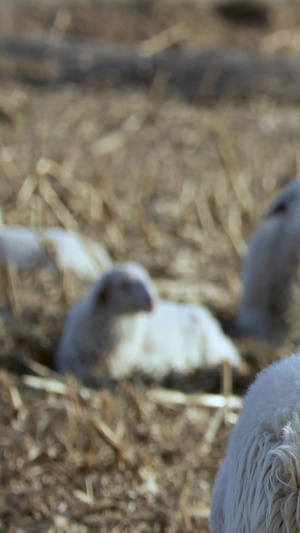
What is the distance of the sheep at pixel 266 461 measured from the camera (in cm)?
221

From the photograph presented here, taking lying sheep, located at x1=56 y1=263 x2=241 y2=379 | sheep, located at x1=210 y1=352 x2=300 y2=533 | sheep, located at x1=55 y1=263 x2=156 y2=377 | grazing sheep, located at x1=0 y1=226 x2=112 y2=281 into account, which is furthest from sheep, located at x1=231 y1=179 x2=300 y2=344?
sheep, located at x1=210 y1=352 x2=300 y2=533

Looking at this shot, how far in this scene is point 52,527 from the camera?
3.47 metres

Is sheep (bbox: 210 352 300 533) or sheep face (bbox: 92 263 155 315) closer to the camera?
sheep (bbox: 210 352 300 533)

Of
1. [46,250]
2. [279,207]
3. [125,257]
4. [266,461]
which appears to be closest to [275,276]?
[279,207]

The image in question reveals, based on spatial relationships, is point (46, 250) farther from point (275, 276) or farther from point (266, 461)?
point (266, 461)

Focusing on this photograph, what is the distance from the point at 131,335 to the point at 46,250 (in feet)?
2.51

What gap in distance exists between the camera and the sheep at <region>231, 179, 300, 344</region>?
5152mm

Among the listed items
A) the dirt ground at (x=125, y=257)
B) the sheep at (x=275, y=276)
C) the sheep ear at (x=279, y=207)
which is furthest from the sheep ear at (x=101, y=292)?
the sheep ear at (x=279, y=207)

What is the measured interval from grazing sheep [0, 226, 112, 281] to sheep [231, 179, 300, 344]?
2.90 feet

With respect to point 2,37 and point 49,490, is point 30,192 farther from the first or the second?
point 2,37

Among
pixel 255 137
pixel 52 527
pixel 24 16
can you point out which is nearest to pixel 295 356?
pixel 52 527

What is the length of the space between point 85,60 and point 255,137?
2.55 m

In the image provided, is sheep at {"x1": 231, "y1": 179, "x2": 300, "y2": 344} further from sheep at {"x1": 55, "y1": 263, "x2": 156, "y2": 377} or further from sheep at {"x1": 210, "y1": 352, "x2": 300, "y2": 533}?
sheep at {"x1": 210, "y1": 352, "x2": 300, "y2": 533}

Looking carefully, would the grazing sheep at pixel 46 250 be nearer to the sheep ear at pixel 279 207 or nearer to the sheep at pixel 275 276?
the sheep at pixel 275 276
